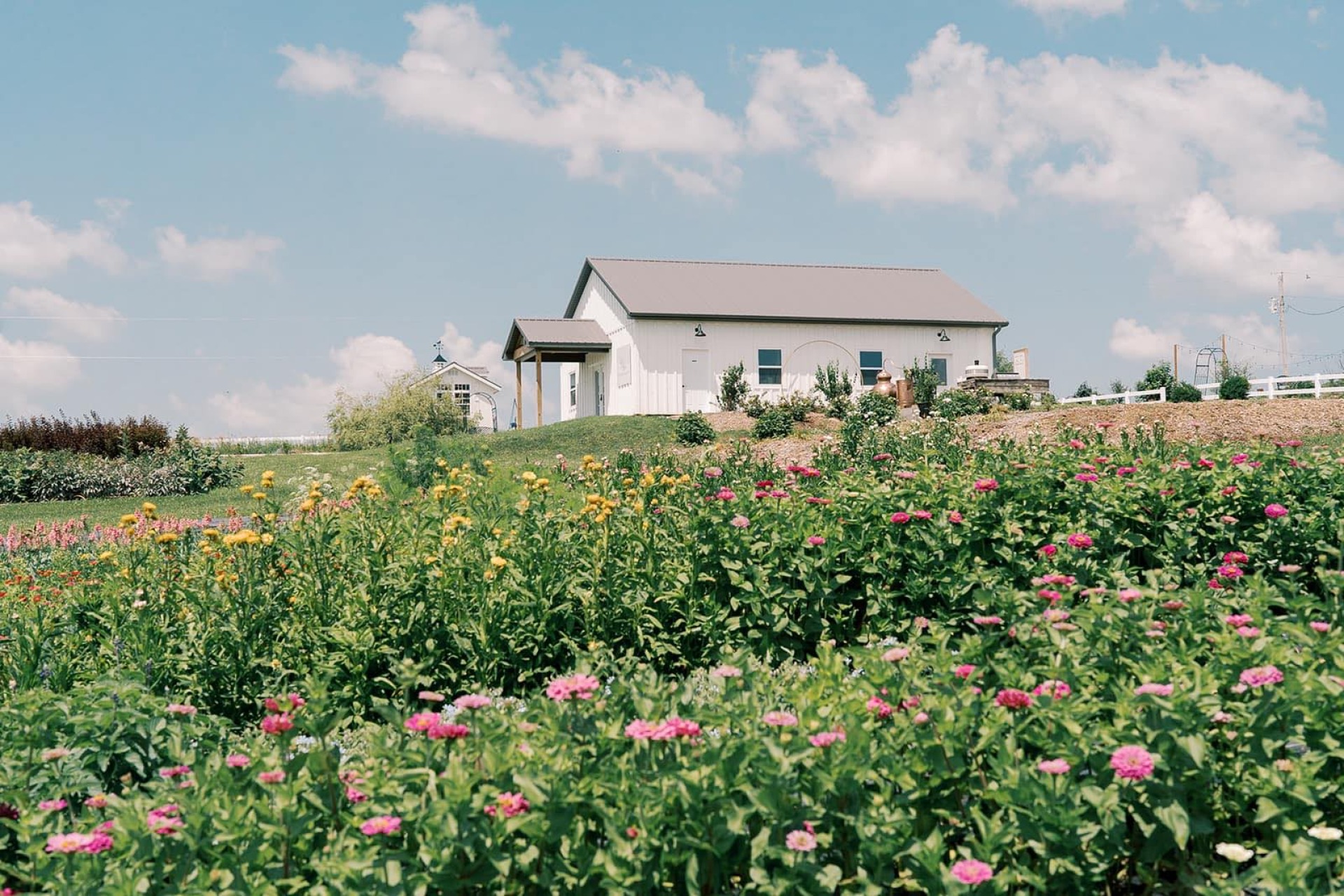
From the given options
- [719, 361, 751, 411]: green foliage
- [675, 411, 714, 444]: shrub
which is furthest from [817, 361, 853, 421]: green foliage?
[675, 411, 714, 444]: shrub

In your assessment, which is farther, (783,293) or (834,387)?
(783,293)

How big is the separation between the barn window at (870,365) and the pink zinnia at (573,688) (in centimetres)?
2602

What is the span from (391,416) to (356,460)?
15459 millimetres

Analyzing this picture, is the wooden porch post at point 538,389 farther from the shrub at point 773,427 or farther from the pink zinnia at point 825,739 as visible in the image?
the pink zinnia at point 825,739

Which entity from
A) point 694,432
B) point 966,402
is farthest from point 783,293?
point 694,432

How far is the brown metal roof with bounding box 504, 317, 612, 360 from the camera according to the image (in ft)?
89.6

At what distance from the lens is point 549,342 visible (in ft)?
89.5

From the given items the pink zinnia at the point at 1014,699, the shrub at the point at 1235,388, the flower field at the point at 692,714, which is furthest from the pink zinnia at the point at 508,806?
the shrub at the point at 1235,388

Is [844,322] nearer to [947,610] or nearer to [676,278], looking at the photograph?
[676,278]

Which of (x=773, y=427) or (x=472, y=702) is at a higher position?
(x=773, y=427)

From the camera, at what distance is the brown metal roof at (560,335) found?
27.3 metres

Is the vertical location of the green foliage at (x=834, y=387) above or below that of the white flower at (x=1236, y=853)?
above

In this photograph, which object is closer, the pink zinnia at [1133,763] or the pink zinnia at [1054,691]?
the pink zinnia at [1133,763]

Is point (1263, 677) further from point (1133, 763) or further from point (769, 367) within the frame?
point (769, 367)
